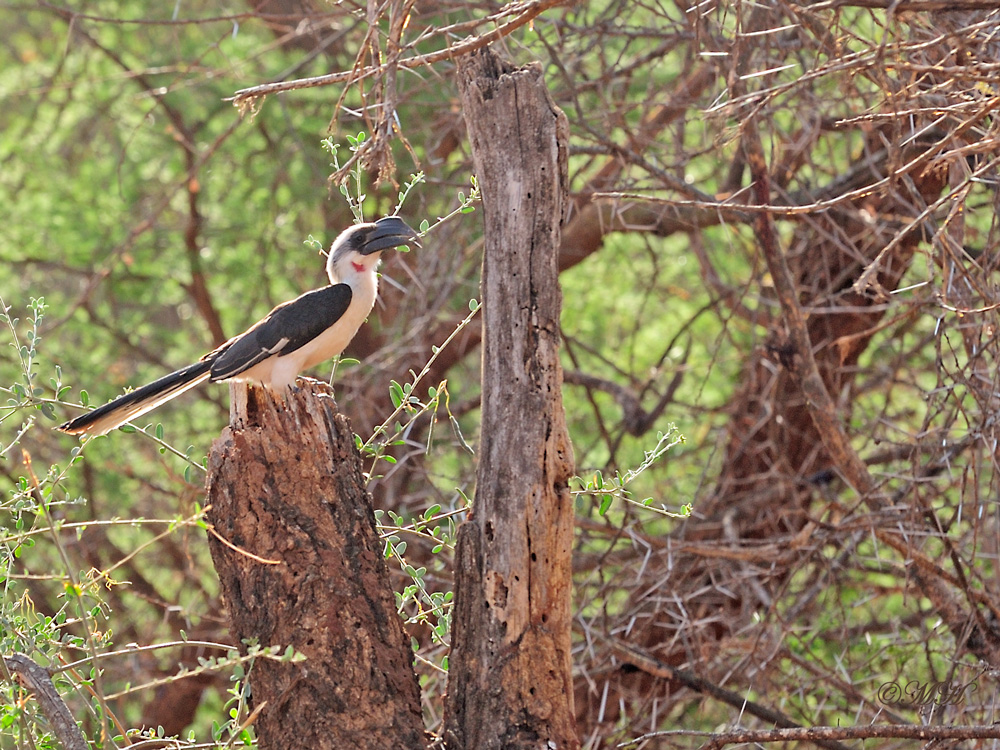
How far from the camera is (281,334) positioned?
365 centimetres

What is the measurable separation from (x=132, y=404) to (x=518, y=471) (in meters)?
1.39

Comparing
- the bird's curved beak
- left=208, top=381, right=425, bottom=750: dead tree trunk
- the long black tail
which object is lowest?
left=208, top=381, right=425, bottom=750: dead tree trunk

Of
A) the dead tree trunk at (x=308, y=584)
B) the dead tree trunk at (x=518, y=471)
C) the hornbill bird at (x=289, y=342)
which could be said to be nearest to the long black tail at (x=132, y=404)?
the hornbill bird at (x=289, y=342)

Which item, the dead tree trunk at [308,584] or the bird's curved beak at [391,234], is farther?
the bird's curved beak at [391,234]

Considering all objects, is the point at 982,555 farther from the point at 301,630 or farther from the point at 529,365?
the point at 301,630

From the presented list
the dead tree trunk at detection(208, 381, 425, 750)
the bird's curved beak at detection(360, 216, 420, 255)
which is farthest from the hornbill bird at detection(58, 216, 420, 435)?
the dead tree trunk at detection(208, 381, 425, 750)

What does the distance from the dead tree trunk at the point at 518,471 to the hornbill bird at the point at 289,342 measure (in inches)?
36.5

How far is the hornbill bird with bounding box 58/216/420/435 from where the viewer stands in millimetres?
3510

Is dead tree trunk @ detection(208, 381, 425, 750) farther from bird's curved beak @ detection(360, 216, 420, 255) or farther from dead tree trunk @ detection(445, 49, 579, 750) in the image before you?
bird's curved beak @ detection(360, 216, 420, 255)

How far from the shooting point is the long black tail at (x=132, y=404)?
336 centimetres

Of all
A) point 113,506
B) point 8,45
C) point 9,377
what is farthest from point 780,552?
point 8,45

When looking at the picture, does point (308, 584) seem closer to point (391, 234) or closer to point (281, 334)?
point (281, 334)

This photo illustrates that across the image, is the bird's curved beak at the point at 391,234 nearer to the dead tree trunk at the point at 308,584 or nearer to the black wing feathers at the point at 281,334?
the black wing feathers at the point at 281,334

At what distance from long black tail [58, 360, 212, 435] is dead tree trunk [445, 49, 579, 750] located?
1230mm
